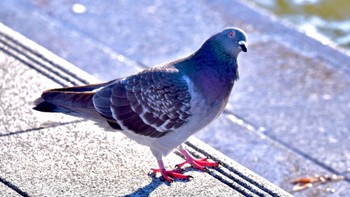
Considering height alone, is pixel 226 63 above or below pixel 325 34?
above

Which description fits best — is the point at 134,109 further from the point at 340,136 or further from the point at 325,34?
the point at 325,34

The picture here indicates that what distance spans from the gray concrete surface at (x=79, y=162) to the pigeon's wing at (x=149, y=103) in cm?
27

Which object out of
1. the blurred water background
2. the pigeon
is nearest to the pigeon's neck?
the pigeon

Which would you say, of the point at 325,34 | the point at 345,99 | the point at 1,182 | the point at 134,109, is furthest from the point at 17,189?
the point at 325,34

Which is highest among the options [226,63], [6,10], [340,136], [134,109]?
[226,63]

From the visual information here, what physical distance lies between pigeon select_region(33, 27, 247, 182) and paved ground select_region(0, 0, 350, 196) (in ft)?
3.76

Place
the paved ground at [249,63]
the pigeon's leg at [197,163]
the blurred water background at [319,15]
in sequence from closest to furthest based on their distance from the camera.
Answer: the pigeon's leg at [197,163]
the paved ground at [249,63]
the blurred water background at [319,15]

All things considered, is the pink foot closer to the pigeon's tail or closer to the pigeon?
the pigeon

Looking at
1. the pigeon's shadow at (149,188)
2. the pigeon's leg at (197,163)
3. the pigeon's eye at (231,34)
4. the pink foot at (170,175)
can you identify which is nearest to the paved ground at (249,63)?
the pigeon's leg at (197,163)

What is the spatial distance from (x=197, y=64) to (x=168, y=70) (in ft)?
0.56

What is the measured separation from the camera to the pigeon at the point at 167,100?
5.05 m

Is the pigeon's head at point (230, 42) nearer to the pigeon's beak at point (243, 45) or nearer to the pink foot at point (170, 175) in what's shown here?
the pigeon's beak at point (243, 45)

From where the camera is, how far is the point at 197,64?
514cm

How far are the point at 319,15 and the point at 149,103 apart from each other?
4.47 m
